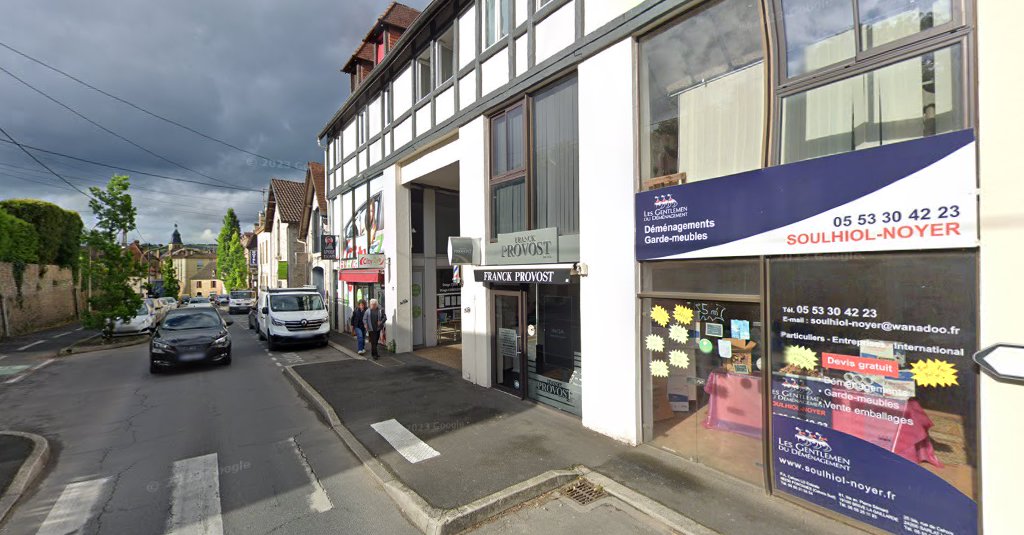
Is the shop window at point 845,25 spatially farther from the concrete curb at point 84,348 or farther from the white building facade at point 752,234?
the concrete curb at point 84,348

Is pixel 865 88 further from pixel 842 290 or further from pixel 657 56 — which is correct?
pixel 657 56

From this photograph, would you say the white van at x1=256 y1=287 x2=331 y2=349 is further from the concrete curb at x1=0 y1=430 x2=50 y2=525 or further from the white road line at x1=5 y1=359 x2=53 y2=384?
the concrete curb at x1=0 y1=430 x2=50 y2=525

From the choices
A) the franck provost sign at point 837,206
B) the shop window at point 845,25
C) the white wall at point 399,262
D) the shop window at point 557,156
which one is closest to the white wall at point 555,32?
the shop window at point 557,156

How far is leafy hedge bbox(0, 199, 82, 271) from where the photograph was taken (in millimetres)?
22234

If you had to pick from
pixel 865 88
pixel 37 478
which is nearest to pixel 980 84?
pixel 865 88

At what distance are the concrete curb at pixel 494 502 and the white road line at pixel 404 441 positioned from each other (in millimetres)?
378

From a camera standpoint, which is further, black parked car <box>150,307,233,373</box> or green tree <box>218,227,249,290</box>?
green tree <box>218,227,249,290</box>

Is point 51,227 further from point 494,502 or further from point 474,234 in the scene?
point 494,502

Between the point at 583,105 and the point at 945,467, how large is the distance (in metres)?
5.50

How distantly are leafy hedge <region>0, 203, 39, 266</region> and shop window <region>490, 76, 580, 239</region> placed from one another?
23.1 meters

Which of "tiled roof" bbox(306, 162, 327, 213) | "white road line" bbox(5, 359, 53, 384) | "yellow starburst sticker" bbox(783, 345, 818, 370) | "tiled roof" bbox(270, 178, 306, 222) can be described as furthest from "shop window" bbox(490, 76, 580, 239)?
"tiled roof" bbox(270, 178, 306, 222)

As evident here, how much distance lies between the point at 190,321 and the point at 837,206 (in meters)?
14.2

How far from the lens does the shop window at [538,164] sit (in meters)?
6.72

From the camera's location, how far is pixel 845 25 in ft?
12.9
